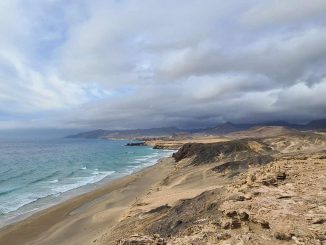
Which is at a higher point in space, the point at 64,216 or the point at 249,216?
the point at 249,216

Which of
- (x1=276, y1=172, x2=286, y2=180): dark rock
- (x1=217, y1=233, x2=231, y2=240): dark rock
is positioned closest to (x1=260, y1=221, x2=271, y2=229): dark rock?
(x1=217, y1=233, x2=231, y2=240): dark rock

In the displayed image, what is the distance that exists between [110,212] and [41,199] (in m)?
12.8

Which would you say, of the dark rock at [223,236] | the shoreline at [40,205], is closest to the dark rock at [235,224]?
the dark rock at [223,236]

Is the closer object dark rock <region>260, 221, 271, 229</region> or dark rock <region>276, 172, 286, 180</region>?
dark rock <region>260, 221, 271, 229</region>

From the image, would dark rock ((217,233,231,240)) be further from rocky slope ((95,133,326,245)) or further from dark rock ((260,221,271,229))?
dark rock ((260,221,271,229))

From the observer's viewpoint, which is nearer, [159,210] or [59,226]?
[159,210]

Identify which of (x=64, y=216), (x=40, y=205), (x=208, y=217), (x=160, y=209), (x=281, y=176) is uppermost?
(x=281, y=176)

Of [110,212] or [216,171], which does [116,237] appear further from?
[216,171]

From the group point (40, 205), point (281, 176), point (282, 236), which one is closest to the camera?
point (282, 236)

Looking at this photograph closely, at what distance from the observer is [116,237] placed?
1909 centimetres

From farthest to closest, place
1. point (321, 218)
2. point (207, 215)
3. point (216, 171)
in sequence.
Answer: point (216, 171) → point (207, 215) → point (321, 218)

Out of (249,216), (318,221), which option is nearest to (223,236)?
(249,216)

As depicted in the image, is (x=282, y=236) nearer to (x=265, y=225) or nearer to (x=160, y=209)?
(x=265, y=225)

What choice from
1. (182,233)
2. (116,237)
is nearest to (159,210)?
(116,237)
